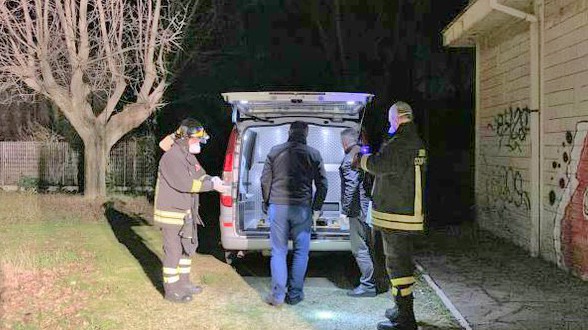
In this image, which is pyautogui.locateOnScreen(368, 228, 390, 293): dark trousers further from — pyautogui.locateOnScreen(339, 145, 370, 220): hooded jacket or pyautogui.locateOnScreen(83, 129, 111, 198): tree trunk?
pyautogui.locateOnScreen(83, 129, 111, 198): tree trunk

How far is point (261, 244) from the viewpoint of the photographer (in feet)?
24.5

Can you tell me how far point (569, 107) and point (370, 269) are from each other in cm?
326

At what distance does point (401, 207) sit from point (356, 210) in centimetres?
133

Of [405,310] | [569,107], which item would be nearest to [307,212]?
[405,310]

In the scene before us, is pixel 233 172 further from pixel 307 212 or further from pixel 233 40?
pixel 233 40

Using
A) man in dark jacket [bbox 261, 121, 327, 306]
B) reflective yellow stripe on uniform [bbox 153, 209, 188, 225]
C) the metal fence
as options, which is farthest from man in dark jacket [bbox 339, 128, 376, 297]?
the metal fence

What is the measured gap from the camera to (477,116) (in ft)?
38.9

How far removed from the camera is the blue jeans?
636 cm

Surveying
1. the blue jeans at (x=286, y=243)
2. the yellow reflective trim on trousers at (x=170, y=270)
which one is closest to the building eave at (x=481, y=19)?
the blue jeans at (x=286, y=243)

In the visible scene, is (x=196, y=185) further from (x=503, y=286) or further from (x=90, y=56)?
(x=90, y=56)

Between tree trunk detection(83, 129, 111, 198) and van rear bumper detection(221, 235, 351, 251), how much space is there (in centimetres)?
927

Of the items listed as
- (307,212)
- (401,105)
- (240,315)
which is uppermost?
(401,105)

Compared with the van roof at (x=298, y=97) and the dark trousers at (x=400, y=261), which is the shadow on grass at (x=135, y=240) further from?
the dark trousers at (x=400, y=261)

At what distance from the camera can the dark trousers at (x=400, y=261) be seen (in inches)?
214
